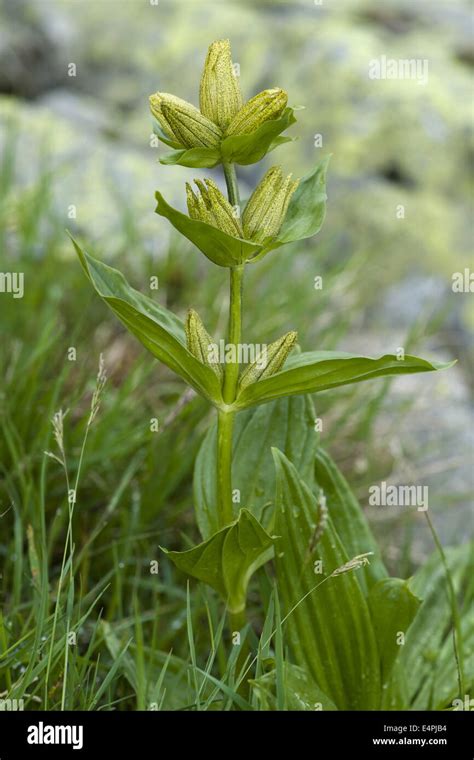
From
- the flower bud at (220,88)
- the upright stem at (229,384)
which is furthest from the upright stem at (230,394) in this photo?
the flower bud at (220,88)

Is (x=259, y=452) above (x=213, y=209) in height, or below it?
below

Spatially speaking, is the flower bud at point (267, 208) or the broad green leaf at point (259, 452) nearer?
the flower bud at point (267, 208)

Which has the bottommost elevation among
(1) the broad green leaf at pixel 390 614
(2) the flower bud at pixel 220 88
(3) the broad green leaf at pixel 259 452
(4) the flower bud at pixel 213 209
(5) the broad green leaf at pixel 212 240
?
(1) the broad green leaf at pixel 390 614

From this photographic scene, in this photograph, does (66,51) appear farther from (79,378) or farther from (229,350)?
(229,350)

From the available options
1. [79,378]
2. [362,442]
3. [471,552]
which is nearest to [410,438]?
[362,442]

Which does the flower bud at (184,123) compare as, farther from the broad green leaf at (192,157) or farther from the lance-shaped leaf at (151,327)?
the lance-shaped leaf at (151,327)

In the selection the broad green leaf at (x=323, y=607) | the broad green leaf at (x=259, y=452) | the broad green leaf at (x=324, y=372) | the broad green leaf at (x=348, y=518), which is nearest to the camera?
the broad green leaf at (x=324, y=372)

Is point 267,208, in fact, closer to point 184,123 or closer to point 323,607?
point 184,123

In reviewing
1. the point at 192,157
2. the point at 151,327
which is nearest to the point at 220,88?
the point at 192,157
